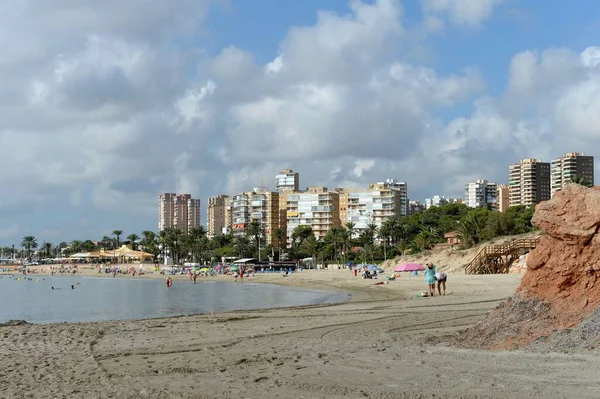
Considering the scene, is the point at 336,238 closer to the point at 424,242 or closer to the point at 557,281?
the point at 424,242

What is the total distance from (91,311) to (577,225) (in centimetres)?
2876

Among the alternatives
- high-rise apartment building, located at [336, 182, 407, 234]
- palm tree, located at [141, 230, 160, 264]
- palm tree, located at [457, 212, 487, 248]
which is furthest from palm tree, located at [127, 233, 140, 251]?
palm tree, located at [457, 212, 487, 248]

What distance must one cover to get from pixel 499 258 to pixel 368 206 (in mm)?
124009

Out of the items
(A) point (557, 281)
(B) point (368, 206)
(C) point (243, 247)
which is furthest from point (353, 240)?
(A) point (557, 281)

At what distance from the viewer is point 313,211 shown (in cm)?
17638

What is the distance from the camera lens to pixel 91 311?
34250 millimetres

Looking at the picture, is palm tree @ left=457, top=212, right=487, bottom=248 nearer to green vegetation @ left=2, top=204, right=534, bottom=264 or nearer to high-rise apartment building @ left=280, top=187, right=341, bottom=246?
green vegetation @ left=2, top=204, right=534, bottom=264

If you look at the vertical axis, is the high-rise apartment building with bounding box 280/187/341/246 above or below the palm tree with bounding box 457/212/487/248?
above

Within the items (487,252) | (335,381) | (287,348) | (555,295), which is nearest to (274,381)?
(335,381)

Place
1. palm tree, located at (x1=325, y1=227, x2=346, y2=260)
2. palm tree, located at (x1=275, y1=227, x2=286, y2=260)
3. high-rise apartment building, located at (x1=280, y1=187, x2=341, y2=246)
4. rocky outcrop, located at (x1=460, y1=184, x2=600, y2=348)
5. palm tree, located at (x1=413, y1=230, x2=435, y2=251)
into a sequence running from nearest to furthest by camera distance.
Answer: rocky outcrop, located at (x1=460, y1=184, x2=600, y2=348)
palm tree, located at (x1=413, y1=230, x2=435, y2=251)
palm tree, located at (x1=325, y1=227, x2=346, y2=260)
palm tree, located at (x1=275, y1=227, x2=286, y2=260)
high-rise apartment building, located at (x1=280, y1=187, x2=341, y2=246)

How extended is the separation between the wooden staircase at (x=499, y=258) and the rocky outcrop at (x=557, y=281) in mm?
38581

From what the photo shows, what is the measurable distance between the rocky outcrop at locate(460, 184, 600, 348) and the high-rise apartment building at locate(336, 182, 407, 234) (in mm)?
158154

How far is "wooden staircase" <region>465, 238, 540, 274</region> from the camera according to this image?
49938 millimetres

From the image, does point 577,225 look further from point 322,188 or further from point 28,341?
point 322,188
